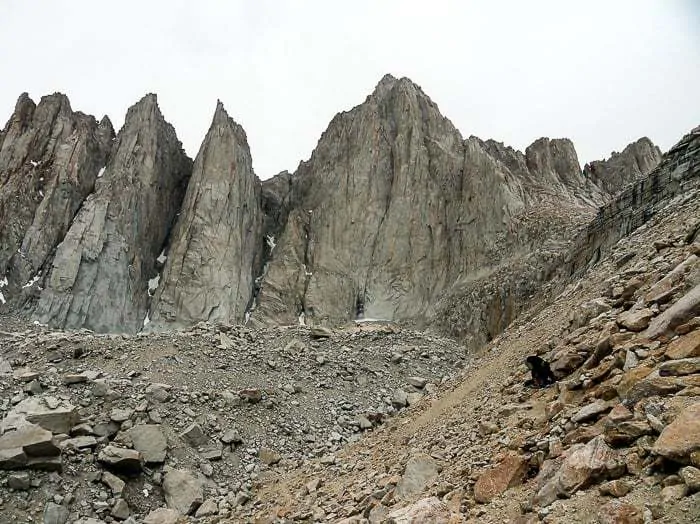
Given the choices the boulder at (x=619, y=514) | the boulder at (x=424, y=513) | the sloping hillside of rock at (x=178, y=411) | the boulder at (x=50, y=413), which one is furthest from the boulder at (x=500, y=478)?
the boulder at (x=50, y=413)

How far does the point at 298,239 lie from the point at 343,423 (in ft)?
134

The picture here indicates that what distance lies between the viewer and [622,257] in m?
14.2

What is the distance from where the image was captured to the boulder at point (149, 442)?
1416 cm

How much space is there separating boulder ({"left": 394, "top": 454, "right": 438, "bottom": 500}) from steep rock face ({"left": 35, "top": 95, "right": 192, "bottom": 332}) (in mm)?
48123

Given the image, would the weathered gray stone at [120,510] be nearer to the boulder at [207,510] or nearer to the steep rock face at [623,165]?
the boulder at [207,510]

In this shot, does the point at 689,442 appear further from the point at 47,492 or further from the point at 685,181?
the point at 685,181

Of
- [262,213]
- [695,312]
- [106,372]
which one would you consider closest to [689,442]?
[695,312]

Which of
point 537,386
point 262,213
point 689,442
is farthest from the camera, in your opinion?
point 262,213

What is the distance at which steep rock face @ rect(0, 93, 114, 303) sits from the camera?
2010 inches

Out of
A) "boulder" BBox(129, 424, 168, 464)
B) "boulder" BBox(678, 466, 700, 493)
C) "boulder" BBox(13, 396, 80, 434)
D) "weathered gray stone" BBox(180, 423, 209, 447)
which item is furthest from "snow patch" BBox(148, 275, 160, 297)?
"boulder" BBox(678, 466, 700, 493)

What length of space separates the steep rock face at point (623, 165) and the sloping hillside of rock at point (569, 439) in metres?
57.9

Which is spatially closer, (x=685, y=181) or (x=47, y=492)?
(x=47, y=492)

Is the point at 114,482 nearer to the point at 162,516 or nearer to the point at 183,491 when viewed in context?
the point at 162,516

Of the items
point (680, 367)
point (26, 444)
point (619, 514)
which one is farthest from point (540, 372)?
point (26, 444)
